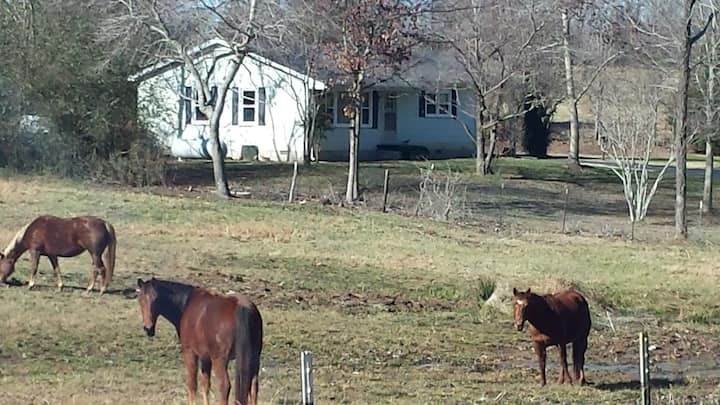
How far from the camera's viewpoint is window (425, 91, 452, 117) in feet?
194

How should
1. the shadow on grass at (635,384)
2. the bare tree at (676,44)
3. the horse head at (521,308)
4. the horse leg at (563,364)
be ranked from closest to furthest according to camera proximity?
1. the horse head at (521,308)
2. the horse leg at (563,364)
3. the shadow on grass at (635,384)
4. the bare tree at (676,44)

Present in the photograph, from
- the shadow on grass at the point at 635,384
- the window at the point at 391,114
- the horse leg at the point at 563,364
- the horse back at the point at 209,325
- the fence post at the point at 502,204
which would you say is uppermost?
the window at the point at 391,114

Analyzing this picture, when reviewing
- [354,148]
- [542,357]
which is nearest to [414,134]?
[354,148]

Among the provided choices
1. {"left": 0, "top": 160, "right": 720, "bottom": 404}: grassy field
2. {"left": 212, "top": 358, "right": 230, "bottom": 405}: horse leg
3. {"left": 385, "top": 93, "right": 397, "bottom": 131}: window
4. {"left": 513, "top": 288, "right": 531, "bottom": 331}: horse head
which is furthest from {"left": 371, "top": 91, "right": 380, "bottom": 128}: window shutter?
{"left": 212, "top": 358, "right": 230, "bottom": 405}: horse leg

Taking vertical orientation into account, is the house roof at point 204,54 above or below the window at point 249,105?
above

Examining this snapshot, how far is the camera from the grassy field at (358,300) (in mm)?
12586

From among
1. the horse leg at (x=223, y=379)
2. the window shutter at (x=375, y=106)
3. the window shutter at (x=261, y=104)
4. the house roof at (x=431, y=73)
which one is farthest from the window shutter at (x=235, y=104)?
the horse leg at (x=223, y=379)

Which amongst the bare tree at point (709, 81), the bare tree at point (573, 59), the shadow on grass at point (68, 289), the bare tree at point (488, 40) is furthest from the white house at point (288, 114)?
the shadow on grass at point (68, 289)

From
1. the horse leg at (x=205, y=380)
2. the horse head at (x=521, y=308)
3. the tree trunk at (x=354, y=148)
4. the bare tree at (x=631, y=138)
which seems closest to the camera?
the horse leg at (x=205, y=380)

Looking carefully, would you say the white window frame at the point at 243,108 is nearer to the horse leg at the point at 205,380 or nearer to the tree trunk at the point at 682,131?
the tree trunk at the point at 682,131

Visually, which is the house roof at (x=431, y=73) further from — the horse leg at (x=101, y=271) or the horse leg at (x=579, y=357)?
the horse leg at (x=579, y=357)

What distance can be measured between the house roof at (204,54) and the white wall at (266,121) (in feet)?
0.82

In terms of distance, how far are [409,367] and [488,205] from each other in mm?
25701

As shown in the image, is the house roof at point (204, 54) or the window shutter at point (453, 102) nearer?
the house roof at point (204, 54)
